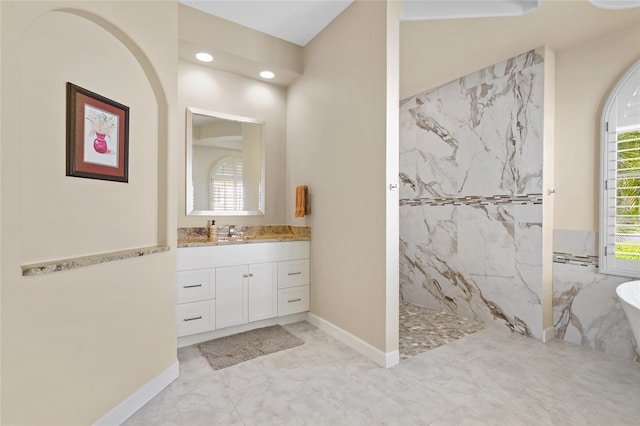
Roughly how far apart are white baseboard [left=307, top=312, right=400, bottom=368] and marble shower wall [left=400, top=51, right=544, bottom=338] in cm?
147

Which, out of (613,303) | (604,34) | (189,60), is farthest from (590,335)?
(189,60)

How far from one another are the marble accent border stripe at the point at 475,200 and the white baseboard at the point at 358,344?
6.05ft

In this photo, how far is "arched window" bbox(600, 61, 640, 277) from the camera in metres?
2.51

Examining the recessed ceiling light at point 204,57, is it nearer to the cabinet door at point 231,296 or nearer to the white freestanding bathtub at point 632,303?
the cabinet door at point 231,296

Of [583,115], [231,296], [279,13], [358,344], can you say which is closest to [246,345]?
[231,296]

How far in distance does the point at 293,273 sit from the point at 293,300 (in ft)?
0.92

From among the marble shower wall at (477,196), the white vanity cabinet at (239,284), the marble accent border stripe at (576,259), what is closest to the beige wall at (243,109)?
the white vanity cabinet at (239,284)

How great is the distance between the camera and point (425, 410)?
6.10ft

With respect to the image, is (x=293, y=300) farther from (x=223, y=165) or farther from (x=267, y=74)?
(x=267, y=74)

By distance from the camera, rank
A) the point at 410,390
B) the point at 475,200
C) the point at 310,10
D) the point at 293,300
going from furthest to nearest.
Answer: the point at 475,200 → the point at 293,300 → the point at 310,10 → the point at 410,390

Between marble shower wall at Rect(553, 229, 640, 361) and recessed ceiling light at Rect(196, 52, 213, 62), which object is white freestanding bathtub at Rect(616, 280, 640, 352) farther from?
recessed ceiling light at Rect(196, 52, 213, 62)

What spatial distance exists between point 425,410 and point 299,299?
1703 mm

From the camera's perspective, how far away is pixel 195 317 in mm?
2748

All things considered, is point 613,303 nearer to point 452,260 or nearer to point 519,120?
point 452,260
